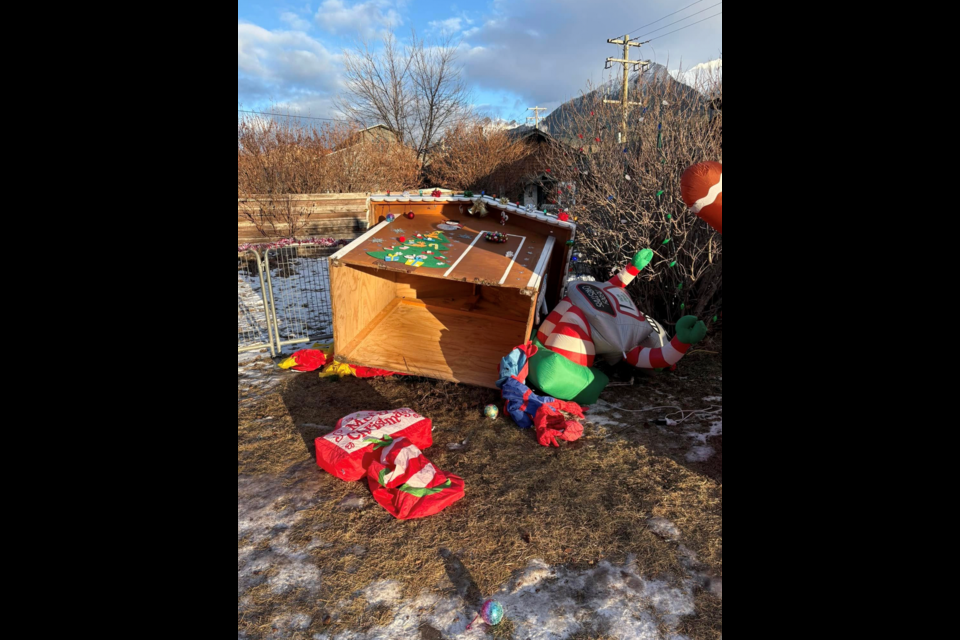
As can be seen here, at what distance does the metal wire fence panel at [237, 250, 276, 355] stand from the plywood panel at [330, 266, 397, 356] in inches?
51.1

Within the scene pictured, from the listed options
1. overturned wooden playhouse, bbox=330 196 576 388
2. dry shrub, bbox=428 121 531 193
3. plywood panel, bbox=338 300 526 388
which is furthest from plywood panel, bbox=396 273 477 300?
dry shrub, bbox=428 121 531 193

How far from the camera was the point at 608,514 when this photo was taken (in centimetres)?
345

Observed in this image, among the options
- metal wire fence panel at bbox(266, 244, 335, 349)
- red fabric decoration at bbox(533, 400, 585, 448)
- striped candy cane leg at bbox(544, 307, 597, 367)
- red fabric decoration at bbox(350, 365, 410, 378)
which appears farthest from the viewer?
metal wire fence panel at bbox(266, 244, 335, 349)

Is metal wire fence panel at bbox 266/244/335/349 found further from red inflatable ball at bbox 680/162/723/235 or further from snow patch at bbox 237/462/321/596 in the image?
red inflatable ball at bbox 680/162/723/235

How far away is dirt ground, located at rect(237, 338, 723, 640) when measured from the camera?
103 inches

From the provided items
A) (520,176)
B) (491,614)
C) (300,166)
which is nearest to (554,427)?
(491,614)

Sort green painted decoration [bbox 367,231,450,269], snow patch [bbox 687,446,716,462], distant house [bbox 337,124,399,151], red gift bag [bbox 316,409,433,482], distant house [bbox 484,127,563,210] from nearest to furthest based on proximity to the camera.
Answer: red gift bag [bbox 316,409,433,482], snow patch [bbox 687,446,716,462], green painted decoration [bbox 367,231,450,269], distant house [bbox 337,124,399,151], distant house [bbox 484,127,563,210]

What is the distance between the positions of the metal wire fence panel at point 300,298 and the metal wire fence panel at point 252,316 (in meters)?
0.14

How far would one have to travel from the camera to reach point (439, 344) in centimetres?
615

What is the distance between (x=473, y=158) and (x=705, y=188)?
1781cm

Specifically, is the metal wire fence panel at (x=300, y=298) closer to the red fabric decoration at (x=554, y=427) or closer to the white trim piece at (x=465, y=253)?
the white trim piece at (x=465, y=253)

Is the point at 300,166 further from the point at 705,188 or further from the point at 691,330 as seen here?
the point at 705,188
